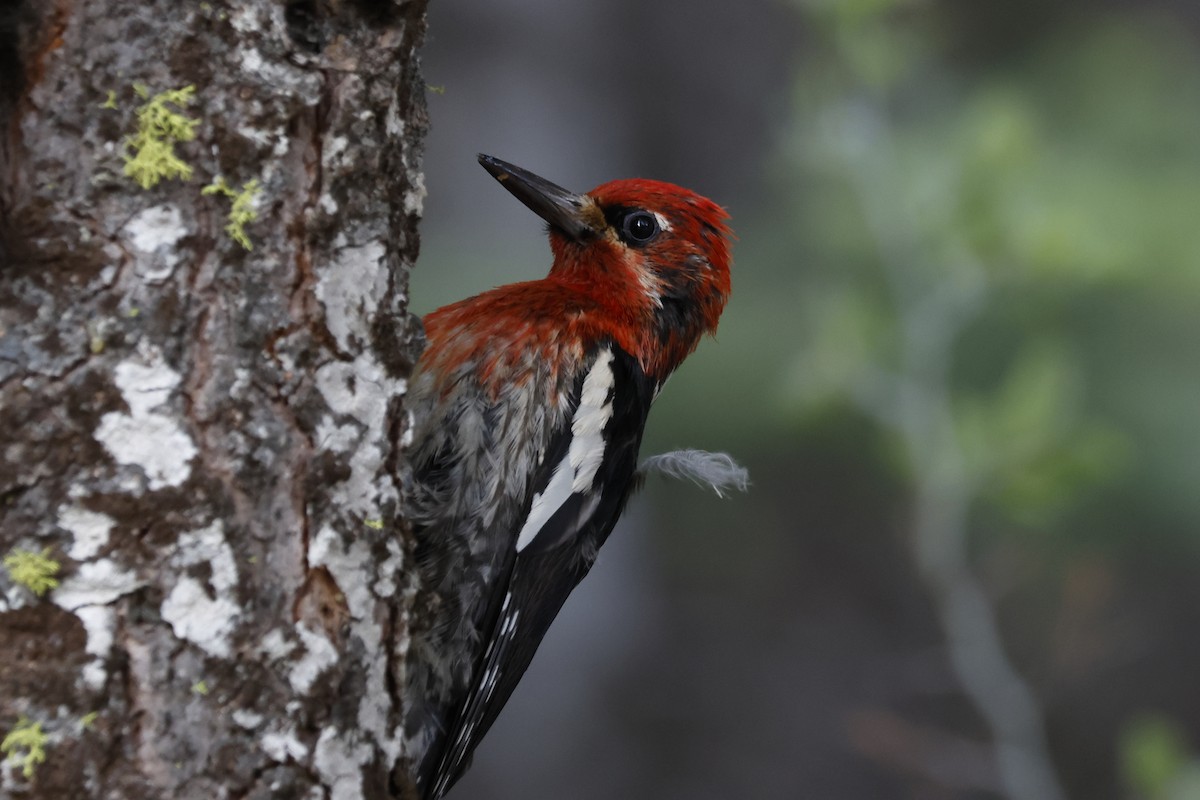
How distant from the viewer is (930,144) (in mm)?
5141

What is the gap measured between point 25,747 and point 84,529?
264mm

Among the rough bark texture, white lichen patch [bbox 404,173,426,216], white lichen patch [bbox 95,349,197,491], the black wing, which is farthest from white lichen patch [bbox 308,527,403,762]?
the black wing

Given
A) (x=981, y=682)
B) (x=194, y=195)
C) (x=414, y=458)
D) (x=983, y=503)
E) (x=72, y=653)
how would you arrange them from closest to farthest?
1. (x=72, y=653)
2. (x=194, y=195)
3. (x=414, y=458)
4. (x=981, y=682)
5. (x=983, y=503)

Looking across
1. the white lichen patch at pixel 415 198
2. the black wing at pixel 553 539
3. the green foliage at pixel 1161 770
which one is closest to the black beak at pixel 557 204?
the black wing at pixel 553 539

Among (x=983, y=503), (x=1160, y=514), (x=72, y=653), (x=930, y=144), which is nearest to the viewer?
(x=72, y=653)

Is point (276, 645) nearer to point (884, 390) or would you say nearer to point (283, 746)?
point (283, 746)

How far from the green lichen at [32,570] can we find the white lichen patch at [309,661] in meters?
0.32

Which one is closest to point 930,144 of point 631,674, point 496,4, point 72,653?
point 496,4

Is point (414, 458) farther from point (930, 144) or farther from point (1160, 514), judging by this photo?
point (1160, 514)

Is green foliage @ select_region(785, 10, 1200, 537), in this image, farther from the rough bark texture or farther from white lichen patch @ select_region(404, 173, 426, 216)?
the rough bark texture

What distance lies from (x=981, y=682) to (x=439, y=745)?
2.42m

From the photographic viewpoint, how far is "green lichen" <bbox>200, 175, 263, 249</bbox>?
63.5 inches

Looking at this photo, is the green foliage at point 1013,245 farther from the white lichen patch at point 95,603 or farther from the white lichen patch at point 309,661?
the white lichen patch at point 95,603

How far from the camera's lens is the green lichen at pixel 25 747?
1456 mm
